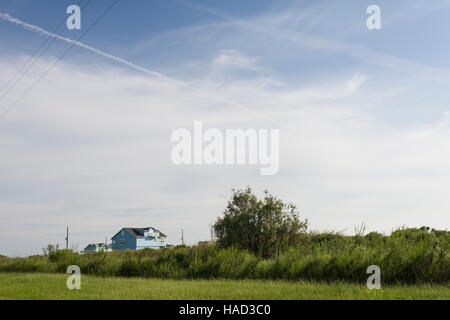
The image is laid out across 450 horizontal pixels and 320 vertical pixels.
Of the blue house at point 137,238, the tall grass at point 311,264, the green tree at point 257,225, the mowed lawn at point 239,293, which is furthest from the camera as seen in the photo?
the blue house at point 137,238

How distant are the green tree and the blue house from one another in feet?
188

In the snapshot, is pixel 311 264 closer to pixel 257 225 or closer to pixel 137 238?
pixel 257 225

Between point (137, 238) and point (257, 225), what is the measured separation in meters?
59.7

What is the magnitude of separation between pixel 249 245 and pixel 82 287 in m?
11.6

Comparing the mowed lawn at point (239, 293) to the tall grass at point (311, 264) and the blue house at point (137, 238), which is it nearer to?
the tall grass at point (311, 264)

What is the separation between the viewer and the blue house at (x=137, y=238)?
7750cm

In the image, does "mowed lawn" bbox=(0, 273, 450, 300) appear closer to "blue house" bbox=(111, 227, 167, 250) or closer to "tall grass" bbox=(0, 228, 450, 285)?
"tall grass" bbox=(0, 228, 450, 285)

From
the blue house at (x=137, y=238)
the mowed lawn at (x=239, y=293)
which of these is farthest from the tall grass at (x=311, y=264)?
the blue house at (x=137, y=238)

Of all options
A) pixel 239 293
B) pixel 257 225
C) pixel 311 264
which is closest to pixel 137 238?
pixel 257 225

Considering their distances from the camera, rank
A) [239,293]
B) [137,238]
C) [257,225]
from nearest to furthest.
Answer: [239,293] < [257,225] < [137,238]

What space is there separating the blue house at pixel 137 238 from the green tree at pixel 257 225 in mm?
57277

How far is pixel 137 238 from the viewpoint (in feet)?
253
